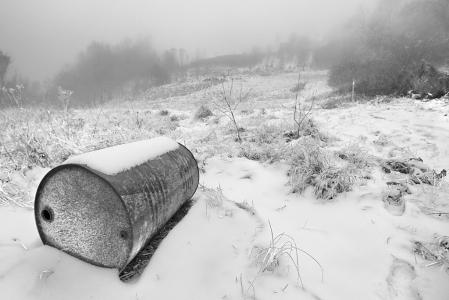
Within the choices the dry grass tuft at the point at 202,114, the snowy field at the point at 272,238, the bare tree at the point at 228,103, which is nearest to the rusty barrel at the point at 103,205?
the snowy field at the point at 272,238

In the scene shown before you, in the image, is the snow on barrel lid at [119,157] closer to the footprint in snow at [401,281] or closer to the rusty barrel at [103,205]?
the rusty barrel at [103,205]

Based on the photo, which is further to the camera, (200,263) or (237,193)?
(237,193)

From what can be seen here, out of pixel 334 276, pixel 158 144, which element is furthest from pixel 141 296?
pixel 334 276

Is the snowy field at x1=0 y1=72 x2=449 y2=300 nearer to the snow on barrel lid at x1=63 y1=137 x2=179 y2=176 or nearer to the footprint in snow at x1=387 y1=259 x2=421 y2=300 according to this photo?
the footprint in snow at x1=387 y1=259 x2=421 y2=300

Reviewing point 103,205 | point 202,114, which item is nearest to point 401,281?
point 103,205

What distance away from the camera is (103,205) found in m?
1.40

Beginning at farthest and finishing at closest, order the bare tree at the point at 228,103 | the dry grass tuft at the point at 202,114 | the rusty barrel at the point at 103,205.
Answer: the dry grass tuft at the point at 202,114 → the bare tree at the point at 228,103 → the rusty barrel at the point at 103,205

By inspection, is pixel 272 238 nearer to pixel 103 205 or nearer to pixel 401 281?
pixel 401 281

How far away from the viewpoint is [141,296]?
138 cm

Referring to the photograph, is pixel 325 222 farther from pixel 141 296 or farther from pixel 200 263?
pixel 141 296

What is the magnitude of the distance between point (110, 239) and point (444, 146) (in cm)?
512

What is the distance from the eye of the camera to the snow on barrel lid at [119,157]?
139 centimetres

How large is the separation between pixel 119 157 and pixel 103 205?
12.6 inches

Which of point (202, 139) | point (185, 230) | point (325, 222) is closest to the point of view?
point (185, 230)
